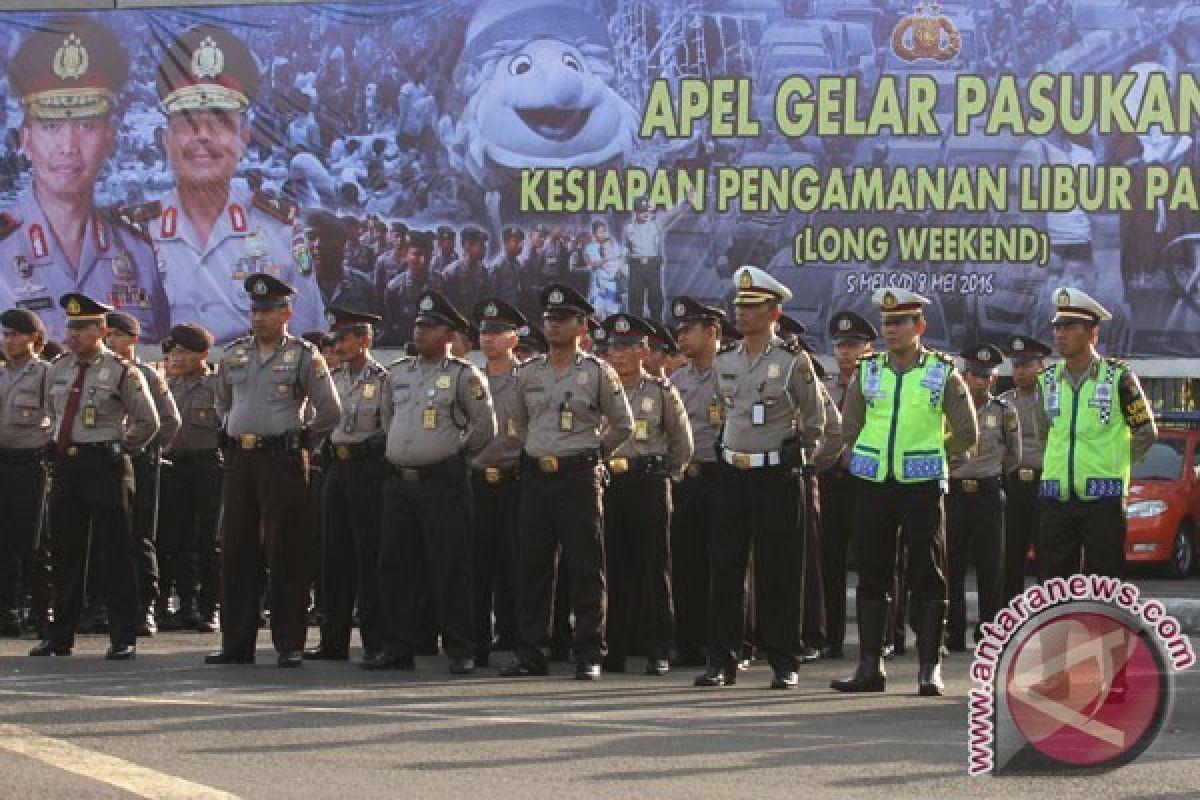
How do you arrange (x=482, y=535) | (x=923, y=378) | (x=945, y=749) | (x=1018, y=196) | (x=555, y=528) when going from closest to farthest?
(x=945, y=749) → (x=923, y=378) → (x=555, y=528) → (x=482, y=535) → (x=1018, y=196)

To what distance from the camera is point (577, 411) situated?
13562 millimetres

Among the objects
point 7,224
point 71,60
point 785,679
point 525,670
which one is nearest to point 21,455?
point 525,670

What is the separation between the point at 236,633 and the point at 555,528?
6.16 ft

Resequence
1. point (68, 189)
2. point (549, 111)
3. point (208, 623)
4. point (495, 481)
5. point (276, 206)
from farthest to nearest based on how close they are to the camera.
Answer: point (68, 189), point (276, 206), point (549, 111), point (208, 623), point (495, 481)

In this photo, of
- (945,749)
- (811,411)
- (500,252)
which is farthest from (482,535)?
(500,252)

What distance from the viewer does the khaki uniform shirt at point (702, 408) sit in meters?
14.8

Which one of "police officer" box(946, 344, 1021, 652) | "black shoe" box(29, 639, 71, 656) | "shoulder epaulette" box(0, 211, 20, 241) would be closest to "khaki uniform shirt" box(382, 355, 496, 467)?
A: "black shoe" box(29, 639, 71, 656)

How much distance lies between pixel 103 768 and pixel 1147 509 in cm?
1598

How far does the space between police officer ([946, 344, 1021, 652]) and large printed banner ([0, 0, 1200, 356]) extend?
8095mm

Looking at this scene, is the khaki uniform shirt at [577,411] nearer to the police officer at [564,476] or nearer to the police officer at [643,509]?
the police officer at [564,476]

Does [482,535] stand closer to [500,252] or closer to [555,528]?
[555,528]

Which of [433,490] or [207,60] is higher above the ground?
[207,60]

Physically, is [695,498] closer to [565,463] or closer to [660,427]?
[660,427]

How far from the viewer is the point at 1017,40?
2427 cm
